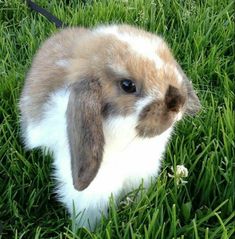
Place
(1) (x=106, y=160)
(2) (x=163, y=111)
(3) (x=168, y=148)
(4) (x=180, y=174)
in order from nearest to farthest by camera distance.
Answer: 1. (2) (x=163, y=111)
2. (1) (x=106, y=160)
3. (4) (x=180, y=174)
4. (3) (x=168, y=148)

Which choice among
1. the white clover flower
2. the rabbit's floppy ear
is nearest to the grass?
the white clover flower

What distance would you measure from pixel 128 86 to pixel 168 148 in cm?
55

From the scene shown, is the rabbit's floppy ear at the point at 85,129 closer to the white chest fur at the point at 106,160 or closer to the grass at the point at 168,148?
the white chest fur at the point at 106,160

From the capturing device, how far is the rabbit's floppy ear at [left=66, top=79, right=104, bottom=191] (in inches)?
70.6

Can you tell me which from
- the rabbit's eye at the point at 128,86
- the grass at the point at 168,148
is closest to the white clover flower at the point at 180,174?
the grass at the point at 168,148

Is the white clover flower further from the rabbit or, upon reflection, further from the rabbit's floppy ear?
the rabbit's floppy ear

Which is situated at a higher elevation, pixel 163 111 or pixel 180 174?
pixel 163 111

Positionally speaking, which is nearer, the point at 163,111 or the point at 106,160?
the point at 163,111

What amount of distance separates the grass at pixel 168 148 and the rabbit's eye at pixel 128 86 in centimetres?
41

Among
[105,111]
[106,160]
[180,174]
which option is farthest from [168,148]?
[105,111]

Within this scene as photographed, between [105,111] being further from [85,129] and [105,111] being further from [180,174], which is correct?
[180,174]

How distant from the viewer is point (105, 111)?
184 centimetres

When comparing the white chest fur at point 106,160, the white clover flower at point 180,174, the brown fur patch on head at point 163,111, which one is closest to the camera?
the brown fur patch on head at point 163,111

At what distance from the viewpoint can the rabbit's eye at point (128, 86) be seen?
5.90 ft
